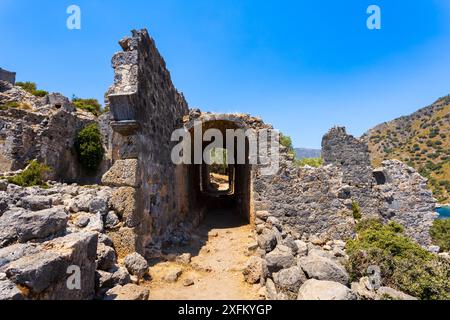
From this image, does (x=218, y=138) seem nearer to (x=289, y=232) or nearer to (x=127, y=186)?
(x=289, y=232)

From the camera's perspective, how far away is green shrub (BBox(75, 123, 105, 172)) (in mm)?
18078

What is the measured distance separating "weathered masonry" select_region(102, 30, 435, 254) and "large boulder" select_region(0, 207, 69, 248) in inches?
60.5

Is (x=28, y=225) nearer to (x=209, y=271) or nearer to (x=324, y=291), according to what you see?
(x=209, y=271)

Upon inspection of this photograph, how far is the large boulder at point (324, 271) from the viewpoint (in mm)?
3627

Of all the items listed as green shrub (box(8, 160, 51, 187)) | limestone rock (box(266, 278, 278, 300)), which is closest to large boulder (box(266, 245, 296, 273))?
limestone rock (box(266, 278, 278, 300))

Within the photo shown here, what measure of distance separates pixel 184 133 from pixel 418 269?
22.4ft

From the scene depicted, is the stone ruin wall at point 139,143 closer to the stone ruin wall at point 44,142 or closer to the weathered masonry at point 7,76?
the stone ruin wall at point 44,142

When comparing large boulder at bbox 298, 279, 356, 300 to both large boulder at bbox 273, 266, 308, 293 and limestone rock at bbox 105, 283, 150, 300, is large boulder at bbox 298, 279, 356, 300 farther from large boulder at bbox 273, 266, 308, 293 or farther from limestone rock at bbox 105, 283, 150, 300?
limestone rock at bbox 105, 283, 150, 300

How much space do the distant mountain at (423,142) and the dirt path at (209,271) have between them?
51.0 m

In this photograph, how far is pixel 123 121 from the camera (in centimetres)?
533

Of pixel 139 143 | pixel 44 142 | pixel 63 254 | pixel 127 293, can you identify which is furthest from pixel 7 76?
pixel 63 254

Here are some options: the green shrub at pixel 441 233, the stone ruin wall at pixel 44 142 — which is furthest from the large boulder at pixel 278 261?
the stone ruin wall at pixel 44 142

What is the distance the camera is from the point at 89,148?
18109mm
